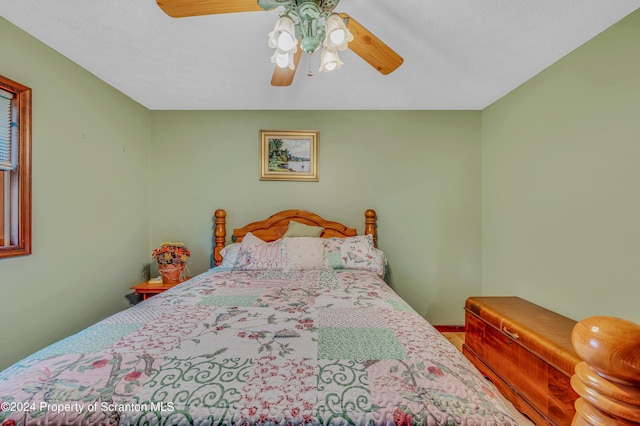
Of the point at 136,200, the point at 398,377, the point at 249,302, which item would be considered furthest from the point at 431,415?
the point at 136,200

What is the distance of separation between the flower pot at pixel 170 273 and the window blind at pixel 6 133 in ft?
4.16

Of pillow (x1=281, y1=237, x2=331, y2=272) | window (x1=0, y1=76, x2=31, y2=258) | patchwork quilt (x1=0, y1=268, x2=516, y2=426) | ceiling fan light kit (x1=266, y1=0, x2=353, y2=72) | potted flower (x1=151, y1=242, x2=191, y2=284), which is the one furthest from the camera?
potted flower (x1=151, y1=242, x2=191, y2=284)

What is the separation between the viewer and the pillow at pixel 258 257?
2.42m

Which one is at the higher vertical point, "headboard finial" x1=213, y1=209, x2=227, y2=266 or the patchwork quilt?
"headboard finial" x1=213, y1=209, x2=227, y2=266

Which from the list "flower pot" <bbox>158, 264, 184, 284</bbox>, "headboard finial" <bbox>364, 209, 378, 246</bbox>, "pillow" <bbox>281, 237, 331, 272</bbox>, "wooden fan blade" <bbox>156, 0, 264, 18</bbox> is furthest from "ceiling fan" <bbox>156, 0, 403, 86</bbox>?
"flower pot" <bbox>158, 264, 184, 284</bbox>

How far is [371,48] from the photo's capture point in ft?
4.92

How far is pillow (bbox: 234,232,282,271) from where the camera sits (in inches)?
95.1

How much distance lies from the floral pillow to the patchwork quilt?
3.54 ft

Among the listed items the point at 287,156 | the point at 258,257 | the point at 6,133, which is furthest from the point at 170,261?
the point at 287,156

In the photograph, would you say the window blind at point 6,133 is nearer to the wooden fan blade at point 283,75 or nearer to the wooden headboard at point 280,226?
the wooden headboard at point 280,226

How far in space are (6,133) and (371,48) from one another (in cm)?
221

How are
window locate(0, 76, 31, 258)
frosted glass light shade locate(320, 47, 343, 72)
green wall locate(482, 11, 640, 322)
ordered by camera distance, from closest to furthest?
frosted glass light shade locate(320, 47, 343, 72) < green wall locate(482, 11, 640, 322) < window locate(0, 76, 31, 258)

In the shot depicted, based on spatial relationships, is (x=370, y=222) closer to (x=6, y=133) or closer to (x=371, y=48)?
(x=371, y=48)

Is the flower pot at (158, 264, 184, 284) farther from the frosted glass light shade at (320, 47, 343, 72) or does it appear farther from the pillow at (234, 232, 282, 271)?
the frosted glass light shade at (320, 47, 343, 72)
